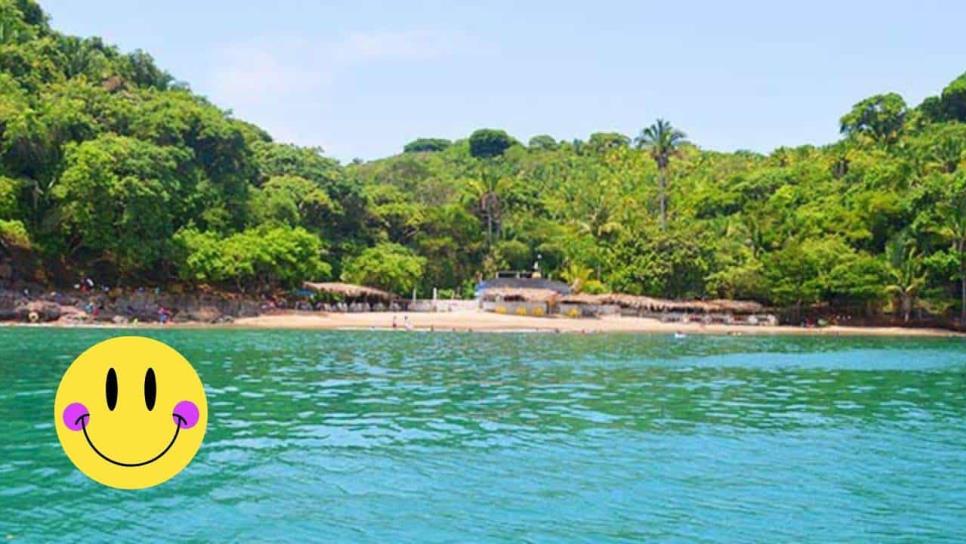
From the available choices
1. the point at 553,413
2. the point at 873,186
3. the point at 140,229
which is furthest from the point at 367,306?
the point at 553,413

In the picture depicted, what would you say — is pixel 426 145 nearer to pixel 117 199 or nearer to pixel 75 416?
pixel 117 199

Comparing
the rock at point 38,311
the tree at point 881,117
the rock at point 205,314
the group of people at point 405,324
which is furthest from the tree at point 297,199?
the tree at point 881,117

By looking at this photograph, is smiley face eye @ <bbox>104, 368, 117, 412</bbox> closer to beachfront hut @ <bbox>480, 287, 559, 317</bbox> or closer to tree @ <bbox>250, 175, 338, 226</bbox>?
beachfront hut @ <bbox>480, 287, 559, 317</bbox>

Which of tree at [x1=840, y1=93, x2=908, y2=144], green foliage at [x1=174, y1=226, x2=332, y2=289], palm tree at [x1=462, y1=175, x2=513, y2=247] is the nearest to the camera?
green foliage at [x1=174, y1=226, x2=332, y2=289]

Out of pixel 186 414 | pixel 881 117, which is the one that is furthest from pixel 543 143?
pixel 186 414

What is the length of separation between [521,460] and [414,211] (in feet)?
206

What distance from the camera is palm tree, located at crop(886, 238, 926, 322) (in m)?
58.3

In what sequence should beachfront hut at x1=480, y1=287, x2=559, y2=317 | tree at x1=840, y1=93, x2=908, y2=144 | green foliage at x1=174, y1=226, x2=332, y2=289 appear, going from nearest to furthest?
green foliage at x1=174, y1=226, x2=332, y2=289
beachfront hut at x1=480, y1=287, x2=559, y2=317
tree at x1=840, y1=93, x2=908, y2=144

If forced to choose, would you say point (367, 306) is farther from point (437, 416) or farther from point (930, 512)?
point (930, 512)

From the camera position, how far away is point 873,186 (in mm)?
66500

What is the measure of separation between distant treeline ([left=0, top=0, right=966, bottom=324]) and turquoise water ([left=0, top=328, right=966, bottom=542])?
2403 centimetres

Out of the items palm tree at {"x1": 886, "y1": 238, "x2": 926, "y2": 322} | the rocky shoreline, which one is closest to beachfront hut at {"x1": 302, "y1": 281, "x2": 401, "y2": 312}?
the rocky shoreline

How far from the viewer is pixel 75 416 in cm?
351

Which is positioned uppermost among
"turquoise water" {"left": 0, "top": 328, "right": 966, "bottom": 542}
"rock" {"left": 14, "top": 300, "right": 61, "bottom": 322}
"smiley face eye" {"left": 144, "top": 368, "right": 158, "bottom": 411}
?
"smiley face eye" {"left": 144, "top": 368, "right": 158, "bottom": 411}
